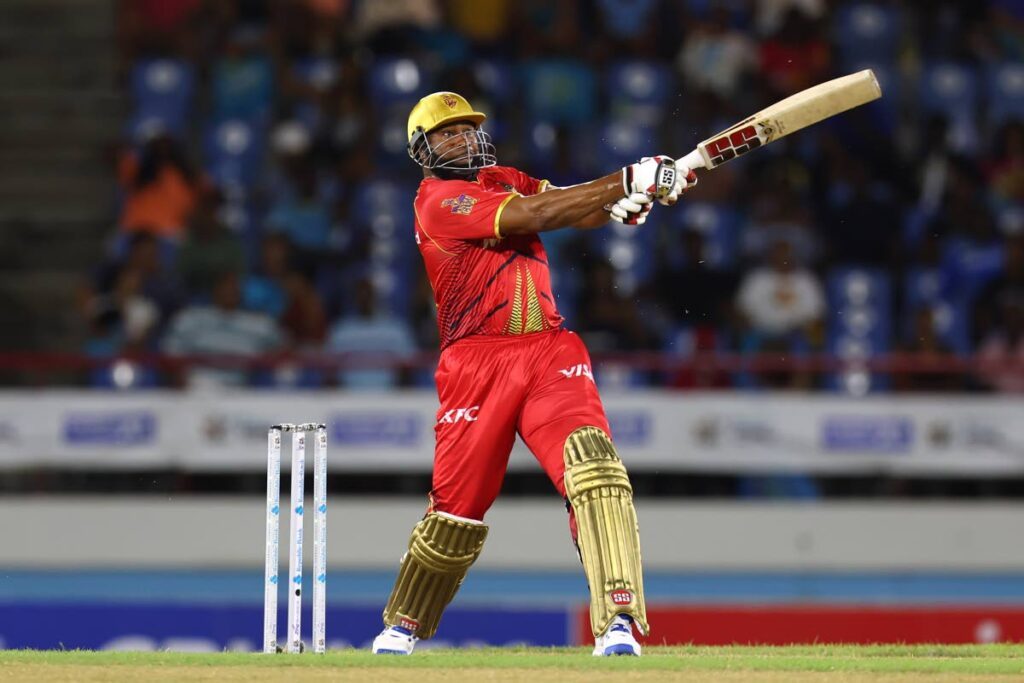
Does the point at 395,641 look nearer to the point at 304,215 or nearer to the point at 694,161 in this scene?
the point at 694,161

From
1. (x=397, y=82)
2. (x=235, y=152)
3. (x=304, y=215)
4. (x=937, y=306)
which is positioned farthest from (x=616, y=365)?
(x=235, y=152)

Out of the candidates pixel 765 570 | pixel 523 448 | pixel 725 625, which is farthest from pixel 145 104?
pixel 725 625

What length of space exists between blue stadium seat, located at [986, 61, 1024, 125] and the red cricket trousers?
30.9 feet

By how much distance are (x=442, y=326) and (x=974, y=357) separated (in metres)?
7.01

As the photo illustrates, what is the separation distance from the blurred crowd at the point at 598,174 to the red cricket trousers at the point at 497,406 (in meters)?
5.25

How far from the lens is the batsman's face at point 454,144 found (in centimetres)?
717

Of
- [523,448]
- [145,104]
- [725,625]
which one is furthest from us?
[145,104]

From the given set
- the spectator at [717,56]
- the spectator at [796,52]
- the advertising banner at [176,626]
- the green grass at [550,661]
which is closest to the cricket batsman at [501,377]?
the green grass at [550,661]

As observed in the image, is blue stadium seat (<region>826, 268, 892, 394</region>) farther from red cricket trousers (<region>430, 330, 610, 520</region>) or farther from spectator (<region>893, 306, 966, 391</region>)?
red cricket trousers (<region>430, 330, 610, 520</region>)

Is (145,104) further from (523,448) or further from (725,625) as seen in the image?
(725,625)

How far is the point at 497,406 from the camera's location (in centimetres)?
691

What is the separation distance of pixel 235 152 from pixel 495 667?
912cm

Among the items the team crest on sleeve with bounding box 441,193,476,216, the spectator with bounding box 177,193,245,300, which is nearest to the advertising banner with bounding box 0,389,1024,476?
the spectator with bounding box 177,193,245,300

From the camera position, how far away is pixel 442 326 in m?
7.18
